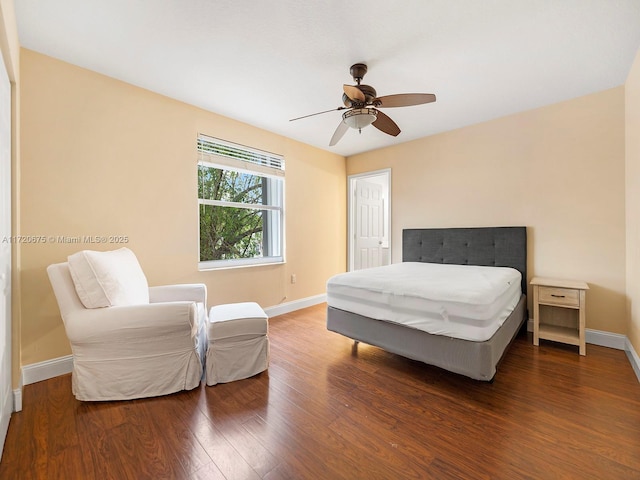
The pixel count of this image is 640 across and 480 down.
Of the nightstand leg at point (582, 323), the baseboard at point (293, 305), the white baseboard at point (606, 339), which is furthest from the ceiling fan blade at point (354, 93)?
the white baseboard at point (606, 339)

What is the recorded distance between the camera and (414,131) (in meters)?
3.64

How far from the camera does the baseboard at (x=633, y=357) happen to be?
2.11m

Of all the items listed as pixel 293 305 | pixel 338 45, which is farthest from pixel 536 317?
pixel 338 45

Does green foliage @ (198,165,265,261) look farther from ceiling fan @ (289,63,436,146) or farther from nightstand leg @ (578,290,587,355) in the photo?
nightstand leg @ (578,290,587,355)

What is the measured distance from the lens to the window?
10.4 feet

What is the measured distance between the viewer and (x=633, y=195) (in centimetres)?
226

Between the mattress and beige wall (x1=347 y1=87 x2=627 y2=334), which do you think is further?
beige wall (x1=347 y1=87 x2=627 y2=334)

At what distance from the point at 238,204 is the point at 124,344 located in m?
1.98

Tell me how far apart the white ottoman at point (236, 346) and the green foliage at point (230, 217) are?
1342mm

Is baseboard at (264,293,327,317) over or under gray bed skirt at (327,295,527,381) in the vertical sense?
under

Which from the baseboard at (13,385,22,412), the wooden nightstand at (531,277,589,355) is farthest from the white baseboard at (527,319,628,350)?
the baseboard at (13,385,22,412)

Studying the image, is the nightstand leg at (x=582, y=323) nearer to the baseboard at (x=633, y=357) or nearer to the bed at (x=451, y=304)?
the baseboard at (x=633, y=357)

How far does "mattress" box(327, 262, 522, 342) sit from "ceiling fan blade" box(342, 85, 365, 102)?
1.46 metres

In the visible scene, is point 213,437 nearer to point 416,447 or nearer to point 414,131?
point 416,447
